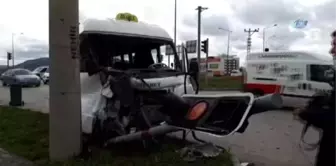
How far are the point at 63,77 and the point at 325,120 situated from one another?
4.50 m

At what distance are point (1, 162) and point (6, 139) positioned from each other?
1.93 metres

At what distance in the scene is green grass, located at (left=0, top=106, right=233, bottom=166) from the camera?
534cm

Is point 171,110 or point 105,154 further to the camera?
point 105,154

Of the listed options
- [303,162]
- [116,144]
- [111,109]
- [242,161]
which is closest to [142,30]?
[111,109]

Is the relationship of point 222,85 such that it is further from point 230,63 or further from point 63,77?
point 230,63

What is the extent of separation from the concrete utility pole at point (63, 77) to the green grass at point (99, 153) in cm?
32

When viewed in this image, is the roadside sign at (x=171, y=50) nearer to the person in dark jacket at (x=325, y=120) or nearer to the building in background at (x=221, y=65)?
the person in dark jacket at (x=325, y=120)

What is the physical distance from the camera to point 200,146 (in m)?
5.80

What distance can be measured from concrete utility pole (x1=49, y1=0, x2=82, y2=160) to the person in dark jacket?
14.1ft

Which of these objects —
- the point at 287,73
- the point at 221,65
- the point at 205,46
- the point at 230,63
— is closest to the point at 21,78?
the point at 205,46

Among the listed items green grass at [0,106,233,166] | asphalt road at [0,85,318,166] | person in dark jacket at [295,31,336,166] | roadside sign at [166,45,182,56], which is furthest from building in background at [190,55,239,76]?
person in dark jacket at [295,31,336,166]

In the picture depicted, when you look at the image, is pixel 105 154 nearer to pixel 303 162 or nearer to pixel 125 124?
pixel 125 124

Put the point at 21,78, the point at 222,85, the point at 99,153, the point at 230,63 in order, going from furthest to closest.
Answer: the point at 230,63, the point at 222,85, the point at 21,78, the point at 99,153

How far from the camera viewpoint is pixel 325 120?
1.81 meters
